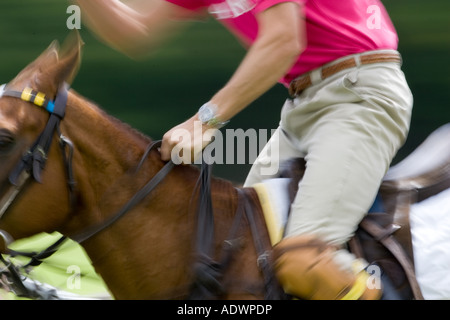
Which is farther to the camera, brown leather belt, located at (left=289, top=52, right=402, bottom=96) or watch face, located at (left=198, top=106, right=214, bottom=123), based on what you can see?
brown leather belt, located at (left=289, top=52, right=402, bottom=96)

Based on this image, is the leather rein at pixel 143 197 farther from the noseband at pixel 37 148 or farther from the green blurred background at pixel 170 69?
the green blurred background at pixel 170 69

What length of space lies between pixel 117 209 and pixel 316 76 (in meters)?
0.63

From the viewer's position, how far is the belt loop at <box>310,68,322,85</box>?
2090 mm

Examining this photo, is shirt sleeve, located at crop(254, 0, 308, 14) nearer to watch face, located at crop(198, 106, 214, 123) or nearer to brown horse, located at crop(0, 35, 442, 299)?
watch face, located at crop(198, 106, 214, 123)

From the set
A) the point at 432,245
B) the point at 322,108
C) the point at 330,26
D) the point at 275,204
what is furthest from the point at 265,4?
the point at 432,245

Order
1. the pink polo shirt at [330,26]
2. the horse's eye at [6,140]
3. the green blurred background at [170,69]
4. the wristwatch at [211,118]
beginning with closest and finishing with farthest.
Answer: the horse's eye at [6,140]
the wristwatch at [211,118]
the pink polo shirt at [330,26]
the green blurred background at [170,69]

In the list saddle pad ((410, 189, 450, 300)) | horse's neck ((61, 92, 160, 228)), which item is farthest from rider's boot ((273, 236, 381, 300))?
horse's neck ((61, 92, 160, 228))

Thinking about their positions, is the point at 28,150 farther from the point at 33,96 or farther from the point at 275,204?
the point at 275,204

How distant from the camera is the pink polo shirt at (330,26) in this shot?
6.64 feet

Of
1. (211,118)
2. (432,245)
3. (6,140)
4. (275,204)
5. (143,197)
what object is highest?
(6,140)

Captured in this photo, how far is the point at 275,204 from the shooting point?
77.9 inches

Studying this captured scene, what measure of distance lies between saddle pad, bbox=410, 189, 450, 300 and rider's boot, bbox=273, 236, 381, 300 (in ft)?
0.52

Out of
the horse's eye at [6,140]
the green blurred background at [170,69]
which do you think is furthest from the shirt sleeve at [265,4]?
the green blurred background at [170,69]

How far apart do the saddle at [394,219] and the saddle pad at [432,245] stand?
0.06 feet
